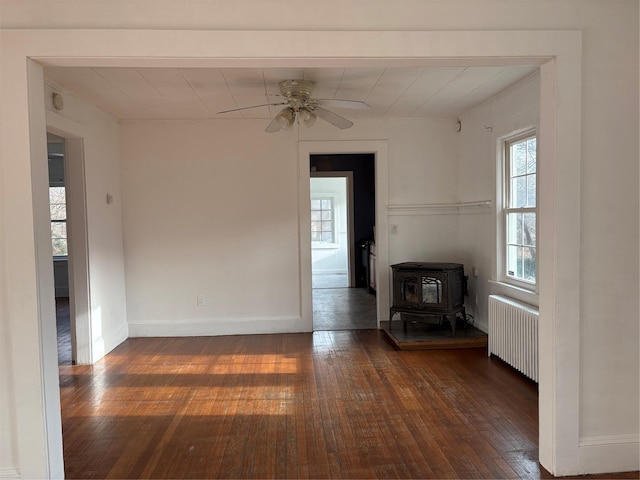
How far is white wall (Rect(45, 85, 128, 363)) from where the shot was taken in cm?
416

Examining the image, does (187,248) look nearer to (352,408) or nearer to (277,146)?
(277,146)

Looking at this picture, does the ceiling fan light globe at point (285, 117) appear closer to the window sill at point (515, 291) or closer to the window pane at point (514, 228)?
the window pane at point (514, 228)

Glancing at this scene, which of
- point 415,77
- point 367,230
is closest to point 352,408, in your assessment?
point 415,77

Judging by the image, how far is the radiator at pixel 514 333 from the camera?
357 centimetres

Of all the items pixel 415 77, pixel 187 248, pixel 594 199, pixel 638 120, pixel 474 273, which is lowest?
pixel 474 273

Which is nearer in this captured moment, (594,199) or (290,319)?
(594,199)

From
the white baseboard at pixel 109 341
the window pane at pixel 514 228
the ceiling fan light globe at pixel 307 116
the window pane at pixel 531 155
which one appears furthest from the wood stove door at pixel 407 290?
the white baseboard at pixel 109 341

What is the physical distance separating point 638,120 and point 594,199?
0.45 m

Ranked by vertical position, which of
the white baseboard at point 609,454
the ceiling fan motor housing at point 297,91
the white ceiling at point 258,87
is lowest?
the white baseboard at point 609,454

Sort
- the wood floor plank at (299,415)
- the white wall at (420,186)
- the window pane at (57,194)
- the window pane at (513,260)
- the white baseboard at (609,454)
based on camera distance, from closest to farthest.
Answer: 1. the white baseboard at (609,454)
2. the wood floor plank at (299,415)
3. the window pane at (513,260)
4. the white wall at (420,186)
5. the window pane at (57,194)

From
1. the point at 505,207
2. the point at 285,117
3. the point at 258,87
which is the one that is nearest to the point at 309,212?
the point at 285,117

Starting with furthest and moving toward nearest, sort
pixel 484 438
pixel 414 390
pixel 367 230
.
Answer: pixel 367 230 < pixel 414 390 < pixel 484 438

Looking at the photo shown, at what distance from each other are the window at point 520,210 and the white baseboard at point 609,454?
1685 mm

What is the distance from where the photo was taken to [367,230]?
9.04m
